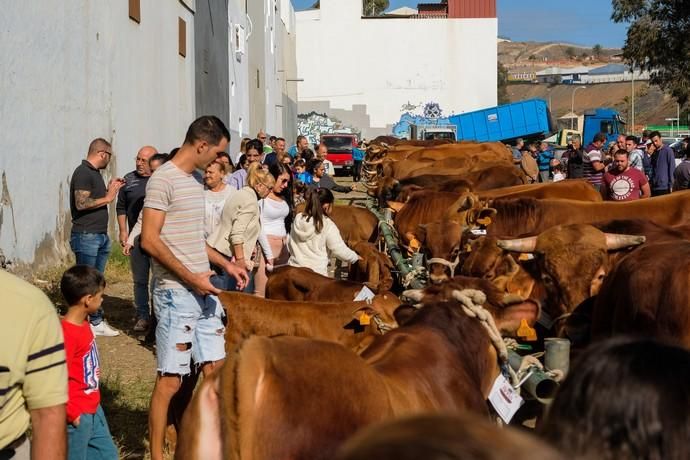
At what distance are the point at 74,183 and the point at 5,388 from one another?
6.42 m

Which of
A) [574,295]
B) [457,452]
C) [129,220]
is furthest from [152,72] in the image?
[457,452]

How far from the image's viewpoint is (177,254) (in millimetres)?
5547

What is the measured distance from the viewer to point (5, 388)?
318cm

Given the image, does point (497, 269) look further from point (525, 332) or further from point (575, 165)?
point (575, 165)

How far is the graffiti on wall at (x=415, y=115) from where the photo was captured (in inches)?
2303

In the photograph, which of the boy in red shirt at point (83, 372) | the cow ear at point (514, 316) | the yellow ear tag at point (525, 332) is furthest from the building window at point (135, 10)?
the yellow ear tag at point (525, 332)

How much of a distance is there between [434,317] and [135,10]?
13.7 m

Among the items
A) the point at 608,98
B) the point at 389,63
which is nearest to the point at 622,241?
the point at 389,63

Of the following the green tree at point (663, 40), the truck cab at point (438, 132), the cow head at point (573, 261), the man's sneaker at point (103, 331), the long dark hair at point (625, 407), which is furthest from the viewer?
the truck cab at point (438, 132)

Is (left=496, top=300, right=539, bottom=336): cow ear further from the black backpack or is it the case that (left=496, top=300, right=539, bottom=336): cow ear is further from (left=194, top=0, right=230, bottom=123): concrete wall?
(left=194, top=0, right=230, bottom=123): concrete wall

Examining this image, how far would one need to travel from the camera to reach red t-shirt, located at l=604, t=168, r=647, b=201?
40.0ft

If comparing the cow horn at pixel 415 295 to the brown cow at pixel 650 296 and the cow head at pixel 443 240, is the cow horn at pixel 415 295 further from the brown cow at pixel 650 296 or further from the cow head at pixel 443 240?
the cow head at pixel 443 240

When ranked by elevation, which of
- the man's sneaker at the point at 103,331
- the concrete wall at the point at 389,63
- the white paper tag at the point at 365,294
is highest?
the concrete wall at the point at 389,63

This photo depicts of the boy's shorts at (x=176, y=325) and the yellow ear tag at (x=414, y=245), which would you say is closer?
the boy's shorts at (x=176, y=325)
